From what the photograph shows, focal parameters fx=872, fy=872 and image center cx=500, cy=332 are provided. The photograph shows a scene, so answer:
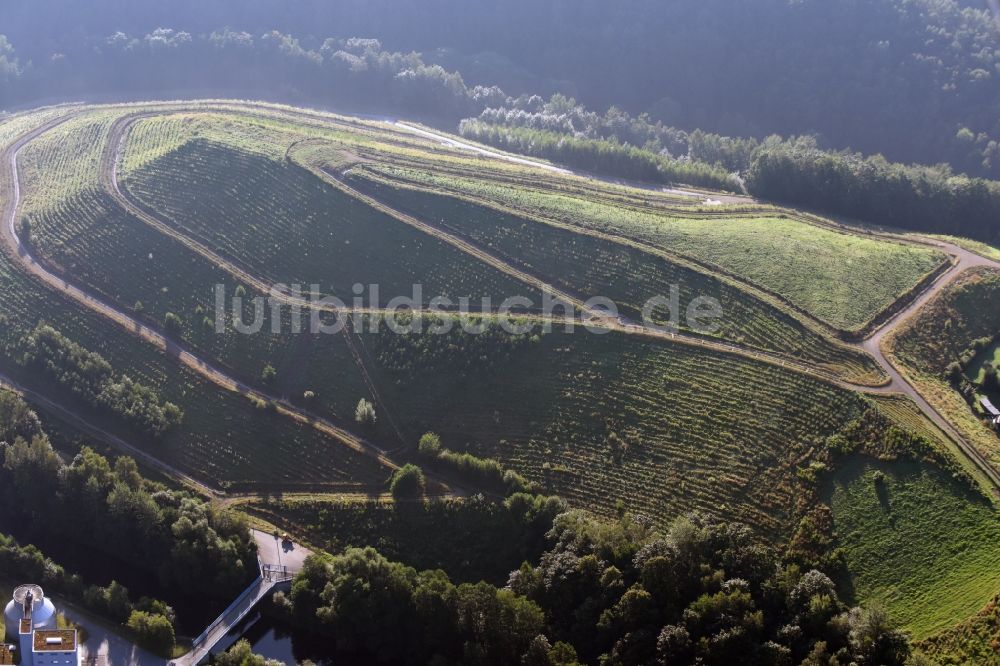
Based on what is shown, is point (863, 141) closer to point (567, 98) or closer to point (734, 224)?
point (567, 98)

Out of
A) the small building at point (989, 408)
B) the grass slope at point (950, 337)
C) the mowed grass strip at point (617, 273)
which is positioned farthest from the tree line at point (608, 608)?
the small building at point (989, 408)

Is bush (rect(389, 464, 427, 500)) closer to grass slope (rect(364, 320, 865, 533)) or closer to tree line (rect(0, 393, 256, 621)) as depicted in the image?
grass slope (rect(364, 320, 865, 533))

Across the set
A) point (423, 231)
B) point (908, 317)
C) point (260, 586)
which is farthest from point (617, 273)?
point (260, 586)

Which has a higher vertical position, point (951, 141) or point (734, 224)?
point (951, 141)

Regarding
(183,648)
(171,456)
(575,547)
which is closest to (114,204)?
(171,456)

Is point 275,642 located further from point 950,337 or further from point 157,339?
point 950,337
